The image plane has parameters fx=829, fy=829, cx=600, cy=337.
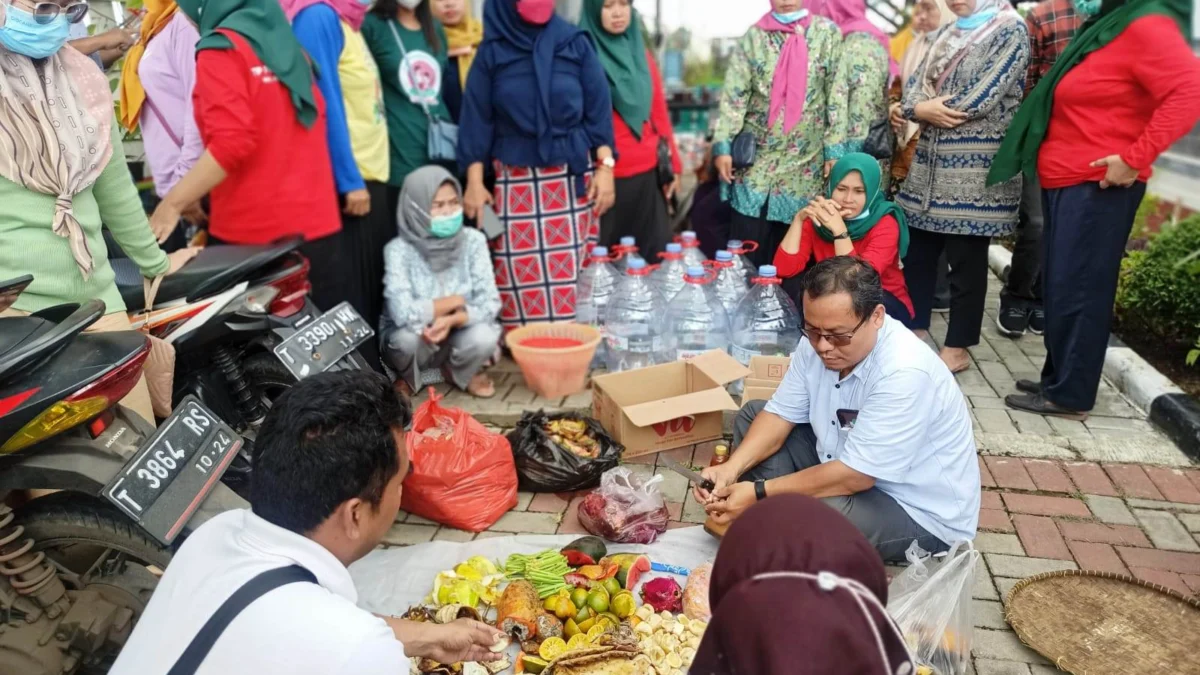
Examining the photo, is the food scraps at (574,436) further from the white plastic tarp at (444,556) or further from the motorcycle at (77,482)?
the motorcycle at (77,482)

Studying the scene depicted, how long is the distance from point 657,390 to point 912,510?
1548mm

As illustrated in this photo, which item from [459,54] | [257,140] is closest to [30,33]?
[257,140]

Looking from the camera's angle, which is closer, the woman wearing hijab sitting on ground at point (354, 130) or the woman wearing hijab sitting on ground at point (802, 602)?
the woman wearing hijab sitting on ground at point (802, 602)

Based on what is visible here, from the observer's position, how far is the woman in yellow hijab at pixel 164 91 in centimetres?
360

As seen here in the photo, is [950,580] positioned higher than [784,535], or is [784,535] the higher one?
[784,535]

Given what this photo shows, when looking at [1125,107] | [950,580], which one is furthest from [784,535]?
[1125,107]

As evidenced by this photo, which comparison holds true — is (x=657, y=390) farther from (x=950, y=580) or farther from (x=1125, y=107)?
(x=1125, y=107)

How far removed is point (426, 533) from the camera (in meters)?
3.33

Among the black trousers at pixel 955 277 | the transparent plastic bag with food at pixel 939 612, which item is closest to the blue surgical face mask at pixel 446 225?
the black trousers at pixel 955 277

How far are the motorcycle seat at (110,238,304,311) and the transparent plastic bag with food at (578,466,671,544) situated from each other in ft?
5.26

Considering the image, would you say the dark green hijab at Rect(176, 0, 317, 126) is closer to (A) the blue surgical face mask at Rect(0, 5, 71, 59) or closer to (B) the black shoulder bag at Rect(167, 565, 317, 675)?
(A) the blue surgical face mask at Rect(0, 5, 71, 59)

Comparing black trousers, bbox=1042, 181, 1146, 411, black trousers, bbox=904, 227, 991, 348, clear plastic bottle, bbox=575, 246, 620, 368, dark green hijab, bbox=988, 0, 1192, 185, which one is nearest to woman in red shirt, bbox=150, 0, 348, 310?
clear plastic bottle, bbox=575, 246, 620, 368

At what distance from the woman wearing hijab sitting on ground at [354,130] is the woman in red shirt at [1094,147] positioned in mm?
3129

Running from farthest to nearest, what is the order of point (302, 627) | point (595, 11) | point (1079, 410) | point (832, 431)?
point (595, 11) → point (1079, 410) → point (832, 431) → point (302, 627)
